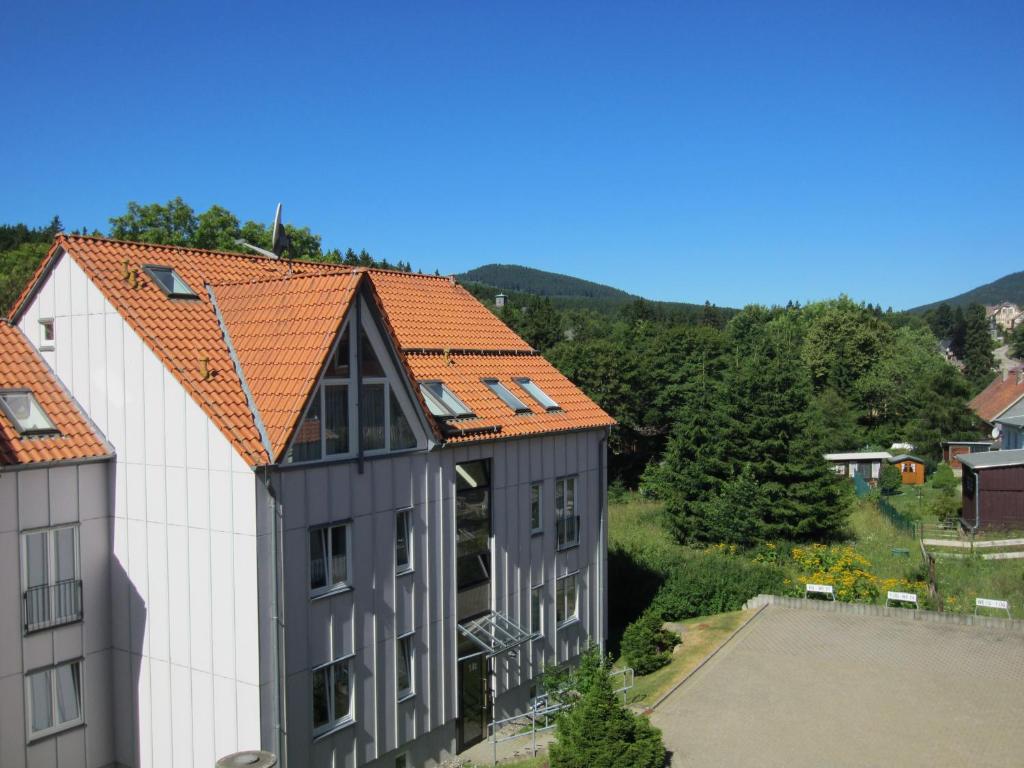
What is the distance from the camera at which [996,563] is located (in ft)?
95.3

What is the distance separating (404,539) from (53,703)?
6158mm

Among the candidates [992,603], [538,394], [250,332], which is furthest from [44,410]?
[992,603]

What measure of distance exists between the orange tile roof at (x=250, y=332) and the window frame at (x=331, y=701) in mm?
3723

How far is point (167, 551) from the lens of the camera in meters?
13.6

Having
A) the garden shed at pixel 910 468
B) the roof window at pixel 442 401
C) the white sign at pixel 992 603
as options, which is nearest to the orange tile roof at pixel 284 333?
the roof window at pixel 442 401

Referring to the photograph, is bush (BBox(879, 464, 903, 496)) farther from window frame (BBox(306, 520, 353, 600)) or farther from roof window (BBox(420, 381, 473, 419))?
window frame (BBox(306, 520, 353, 600))

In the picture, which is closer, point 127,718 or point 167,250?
point 127,718

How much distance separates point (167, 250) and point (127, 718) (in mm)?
8573

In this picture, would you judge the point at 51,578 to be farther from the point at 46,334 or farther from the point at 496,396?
the point at 496,396

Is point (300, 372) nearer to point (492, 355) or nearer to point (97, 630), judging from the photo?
point (97, 630)

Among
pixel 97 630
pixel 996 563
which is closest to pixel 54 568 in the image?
pixel 97 630

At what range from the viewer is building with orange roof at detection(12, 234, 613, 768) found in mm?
12875

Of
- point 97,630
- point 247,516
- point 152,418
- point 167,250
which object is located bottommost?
point 97,630

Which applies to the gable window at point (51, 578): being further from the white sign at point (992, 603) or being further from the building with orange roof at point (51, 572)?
the white sign at point (992, 603)
